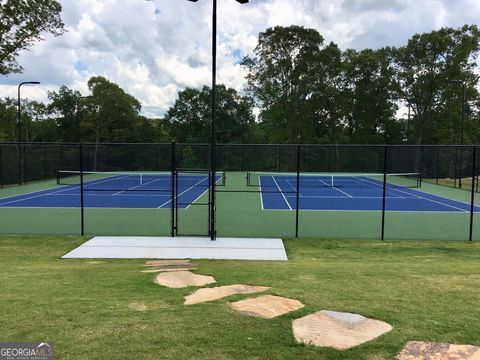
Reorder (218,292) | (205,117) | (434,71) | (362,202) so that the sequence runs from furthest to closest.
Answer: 1. (205,117)
2. (434,71)
3. (362,202)
4. (218,292)

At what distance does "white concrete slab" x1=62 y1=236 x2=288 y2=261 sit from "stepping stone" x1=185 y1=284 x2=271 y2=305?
3.63 metres

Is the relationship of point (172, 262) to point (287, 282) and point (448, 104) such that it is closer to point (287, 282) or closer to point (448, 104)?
point (287, 282)

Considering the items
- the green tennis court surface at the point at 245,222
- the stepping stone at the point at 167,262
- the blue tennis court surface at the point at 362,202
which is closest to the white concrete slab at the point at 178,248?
the stepping stone at the point at 167,262

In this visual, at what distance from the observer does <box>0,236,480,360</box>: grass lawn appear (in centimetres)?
351

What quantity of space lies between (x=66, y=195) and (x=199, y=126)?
37590mm

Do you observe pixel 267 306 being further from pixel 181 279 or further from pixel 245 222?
pixel 245 222

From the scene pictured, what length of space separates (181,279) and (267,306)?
6.67 ft

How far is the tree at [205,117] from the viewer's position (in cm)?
5838

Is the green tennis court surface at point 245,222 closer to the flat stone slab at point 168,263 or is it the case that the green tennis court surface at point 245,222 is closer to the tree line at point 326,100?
the flat stone slab at point 168,263

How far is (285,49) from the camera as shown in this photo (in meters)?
51.0

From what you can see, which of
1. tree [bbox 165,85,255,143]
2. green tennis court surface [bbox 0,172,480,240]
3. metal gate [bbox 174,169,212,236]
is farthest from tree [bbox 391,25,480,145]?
metal gate [bbox 174,169,212,236]

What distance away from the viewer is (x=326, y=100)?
52.3 m

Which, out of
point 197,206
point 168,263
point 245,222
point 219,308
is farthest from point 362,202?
point 219,308

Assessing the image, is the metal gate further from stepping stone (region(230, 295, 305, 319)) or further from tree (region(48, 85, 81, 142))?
tree (region(48, 85, 81, 142))
